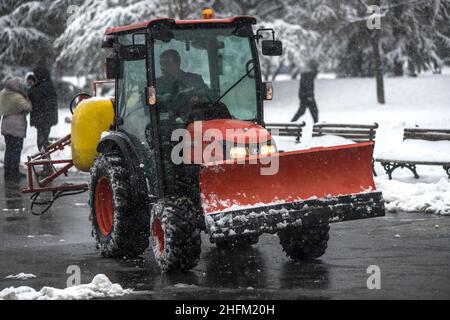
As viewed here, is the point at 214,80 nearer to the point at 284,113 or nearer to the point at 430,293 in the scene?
the point at 430,293

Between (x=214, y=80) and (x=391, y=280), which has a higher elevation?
(x=214, y=80)

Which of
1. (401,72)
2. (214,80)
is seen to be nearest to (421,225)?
(214,80)

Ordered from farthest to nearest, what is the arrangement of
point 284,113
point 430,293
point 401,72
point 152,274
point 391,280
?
point 401,72 → point 284,113 → point 152,274 → point 391,280 → point 430,293

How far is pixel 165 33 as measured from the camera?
930 cm

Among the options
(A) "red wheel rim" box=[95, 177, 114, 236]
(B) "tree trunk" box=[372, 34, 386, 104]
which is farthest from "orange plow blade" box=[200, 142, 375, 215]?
(B) "tree trunk" box=[372, 34, 386, 104]

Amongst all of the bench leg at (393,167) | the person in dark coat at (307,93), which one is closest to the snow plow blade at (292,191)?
the bench leg at (393,167)

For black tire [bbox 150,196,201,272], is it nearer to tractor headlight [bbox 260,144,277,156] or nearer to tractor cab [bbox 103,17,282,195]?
tractor cab [bbox 103,17,282,195]

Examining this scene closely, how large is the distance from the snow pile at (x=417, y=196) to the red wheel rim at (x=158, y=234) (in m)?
5.05

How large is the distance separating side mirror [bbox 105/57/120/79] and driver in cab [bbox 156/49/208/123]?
0.67m

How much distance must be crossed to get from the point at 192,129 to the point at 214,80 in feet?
2.44

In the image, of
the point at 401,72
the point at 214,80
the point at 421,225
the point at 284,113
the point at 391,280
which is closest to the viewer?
the point at 391,280

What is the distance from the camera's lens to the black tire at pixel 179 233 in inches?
342

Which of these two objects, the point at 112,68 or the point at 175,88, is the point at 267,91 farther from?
the point at 112,68

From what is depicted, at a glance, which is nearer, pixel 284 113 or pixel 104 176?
pixel 104 176
